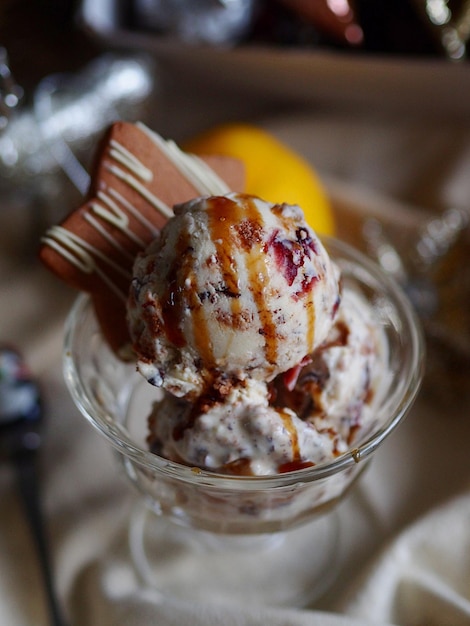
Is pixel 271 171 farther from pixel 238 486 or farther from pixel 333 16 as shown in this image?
pixel 238 486

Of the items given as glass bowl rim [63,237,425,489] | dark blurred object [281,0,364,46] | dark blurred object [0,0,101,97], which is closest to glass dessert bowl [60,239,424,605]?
glass bowl rim [63,237,425,489]

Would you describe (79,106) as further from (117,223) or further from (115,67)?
(117,223)

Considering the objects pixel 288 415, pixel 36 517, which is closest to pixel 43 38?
pixel 36 517

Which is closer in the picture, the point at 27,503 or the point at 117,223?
the point at 117,223

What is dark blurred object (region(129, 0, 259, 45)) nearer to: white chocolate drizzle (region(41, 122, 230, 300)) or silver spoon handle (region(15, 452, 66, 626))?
white chocolate drizzle (region(41, 122, 230, 300))

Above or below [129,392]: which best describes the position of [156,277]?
above

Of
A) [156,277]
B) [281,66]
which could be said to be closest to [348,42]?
[281,66]

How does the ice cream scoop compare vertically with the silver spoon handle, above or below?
above
